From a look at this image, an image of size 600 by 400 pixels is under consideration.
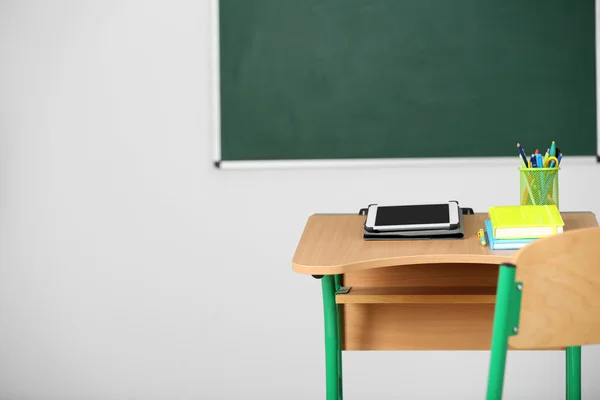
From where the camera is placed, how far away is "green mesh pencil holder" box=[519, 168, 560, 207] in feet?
6.42

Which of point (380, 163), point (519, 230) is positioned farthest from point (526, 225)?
point (380, 163)

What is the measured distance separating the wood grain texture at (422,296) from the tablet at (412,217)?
7.6 inches

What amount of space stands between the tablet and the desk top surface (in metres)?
0.04

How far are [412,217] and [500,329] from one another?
0.69 meters

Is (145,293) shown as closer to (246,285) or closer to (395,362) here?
(246,285)

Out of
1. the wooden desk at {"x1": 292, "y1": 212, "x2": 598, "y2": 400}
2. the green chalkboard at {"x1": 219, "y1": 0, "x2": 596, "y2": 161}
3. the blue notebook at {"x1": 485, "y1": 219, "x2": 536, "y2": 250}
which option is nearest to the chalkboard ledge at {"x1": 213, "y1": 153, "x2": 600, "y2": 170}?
the green chalkboard at {"x1": 219, "y1": 0, "x2": 596, "y2": 161}

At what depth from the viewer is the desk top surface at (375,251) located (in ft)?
5.32

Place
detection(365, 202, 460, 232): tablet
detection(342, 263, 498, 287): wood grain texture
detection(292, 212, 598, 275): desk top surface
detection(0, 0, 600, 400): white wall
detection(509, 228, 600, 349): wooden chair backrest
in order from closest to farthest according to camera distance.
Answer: detection(509, 228, 600, 349): wooden chair backrest < detection(292, 212, 598, 275): desk top surface < detection(365, 202, 460, 232): tablet < detection(342, 263, 498, 287): wood grain texture < detection(0, 0, 600, 400): white wall

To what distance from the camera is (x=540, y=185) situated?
197cm

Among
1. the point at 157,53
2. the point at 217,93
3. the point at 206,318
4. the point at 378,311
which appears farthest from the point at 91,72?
the point at 378,311

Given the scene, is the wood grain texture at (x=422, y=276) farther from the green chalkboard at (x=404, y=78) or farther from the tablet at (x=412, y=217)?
the green chalkboard at (x=404, y=78)

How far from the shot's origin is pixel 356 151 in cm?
284

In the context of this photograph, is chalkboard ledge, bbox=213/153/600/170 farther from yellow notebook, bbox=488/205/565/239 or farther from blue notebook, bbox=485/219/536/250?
blue notebook, bbox=485/219/536/250

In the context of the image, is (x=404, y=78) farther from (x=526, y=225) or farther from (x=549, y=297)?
(x=549, y=297)
